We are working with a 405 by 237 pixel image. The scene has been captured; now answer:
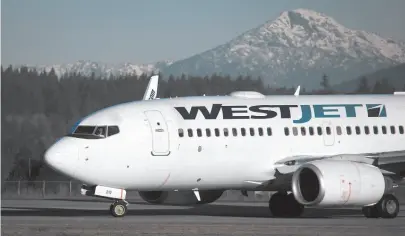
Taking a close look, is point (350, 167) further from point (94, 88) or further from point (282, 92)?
point (94, 88)

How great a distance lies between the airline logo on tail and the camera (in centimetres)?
3304

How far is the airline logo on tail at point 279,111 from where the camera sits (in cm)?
3304

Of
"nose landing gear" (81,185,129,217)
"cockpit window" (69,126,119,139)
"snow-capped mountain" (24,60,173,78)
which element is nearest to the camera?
"nose landing gear" (81,185,129,217)

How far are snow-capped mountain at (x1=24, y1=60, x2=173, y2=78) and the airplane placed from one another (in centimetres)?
3798

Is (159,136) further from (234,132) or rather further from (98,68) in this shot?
(98,68)

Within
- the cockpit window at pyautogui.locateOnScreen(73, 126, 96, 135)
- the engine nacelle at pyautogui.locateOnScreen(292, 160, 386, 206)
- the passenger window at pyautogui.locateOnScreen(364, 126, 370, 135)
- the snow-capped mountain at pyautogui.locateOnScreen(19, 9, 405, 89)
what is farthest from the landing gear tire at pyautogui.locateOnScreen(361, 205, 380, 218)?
the snow-capped mountain at pyautogui.locateOnScreen(19, 9, 405, 89)

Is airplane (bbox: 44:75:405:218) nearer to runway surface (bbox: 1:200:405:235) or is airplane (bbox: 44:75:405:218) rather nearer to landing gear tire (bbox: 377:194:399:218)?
landing gear tire (bbox: 377:194:399:218)

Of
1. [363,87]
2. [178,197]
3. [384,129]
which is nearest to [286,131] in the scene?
[384,129]

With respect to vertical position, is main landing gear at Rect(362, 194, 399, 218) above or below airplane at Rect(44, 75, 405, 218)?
below

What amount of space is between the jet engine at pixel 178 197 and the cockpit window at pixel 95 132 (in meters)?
4.02

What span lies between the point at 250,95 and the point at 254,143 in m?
2.06

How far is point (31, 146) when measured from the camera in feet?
217

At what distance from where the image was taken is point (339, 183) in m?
31.0

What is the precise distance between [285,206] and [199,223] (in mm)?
6887
